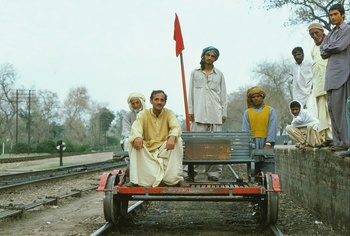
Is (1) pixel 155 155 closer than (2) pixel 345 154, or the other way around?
(2) pixel 345 154

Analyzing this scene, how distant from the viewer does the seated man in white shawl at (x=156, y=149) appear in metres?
6.41

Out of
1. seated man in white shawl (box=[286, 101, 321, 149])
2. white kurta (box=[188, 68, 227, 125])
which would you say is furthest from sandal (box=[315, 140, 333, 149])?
white kurta (box=[188, 68, 227, 125])

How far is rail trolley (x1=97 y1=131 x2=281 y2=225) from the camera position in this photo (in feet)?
20.3

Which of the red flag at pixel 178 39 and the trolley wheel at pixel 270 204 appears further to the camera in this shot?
the red flag at pixel 178 39

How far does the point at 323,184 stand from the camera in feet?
22.7

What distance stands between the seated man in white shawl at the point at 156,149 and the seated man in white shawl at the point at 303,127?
9.10 feet

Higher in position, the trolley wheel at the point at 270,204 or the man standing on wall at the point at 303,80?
the man standing on wall at the point at 303,80

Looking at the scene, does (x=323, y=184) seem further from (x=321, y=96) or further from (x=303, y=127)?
(x=303, y=127)

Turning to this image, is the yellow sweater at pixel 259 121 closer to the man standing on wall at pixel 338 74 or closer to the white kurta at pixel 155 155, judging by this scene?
the man standing on wall at pixel 338 74

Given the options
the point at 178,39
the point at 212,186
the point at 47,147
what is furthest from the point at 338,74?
the point at 47,147

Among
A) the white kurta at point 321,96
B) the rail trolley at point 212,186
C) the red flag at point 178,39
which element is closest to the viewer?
the rail trolley at point 212,186

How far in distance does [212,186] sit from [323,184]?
5.41 feet

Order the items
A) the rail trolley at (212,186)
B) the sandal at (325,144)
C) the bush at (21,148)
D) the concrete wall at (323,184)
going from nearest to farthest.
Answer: the concrete wall at (323,184), the rail trolley at (212,186), the sandal at (325,144), the bush at (21,148)

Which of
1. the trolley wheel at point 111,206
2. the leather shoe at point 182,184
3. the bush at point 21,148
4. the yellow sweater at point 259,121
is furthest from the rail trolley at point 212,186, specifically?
the bush at point 21,148
